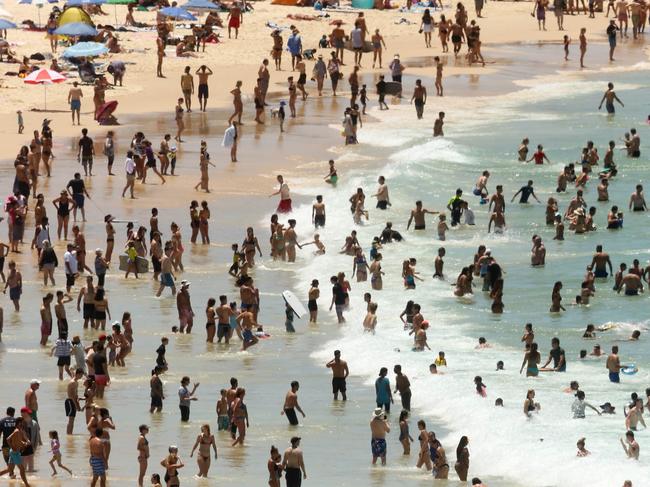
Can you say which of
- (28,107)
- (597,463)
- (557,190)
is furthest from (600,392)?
(28,107)

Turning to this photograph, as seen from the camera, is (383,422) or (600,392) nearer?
(383,422)

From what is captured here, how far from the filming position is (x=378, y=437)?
23.9 metres

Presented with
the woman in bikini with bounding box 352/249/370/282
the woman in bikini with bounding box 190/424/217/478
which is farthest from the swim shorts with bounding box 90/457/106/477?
the woman in bikini with bounding box 352/249/370/282

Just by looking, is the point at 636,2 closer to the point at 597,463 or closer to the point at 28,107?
the point at 28,107

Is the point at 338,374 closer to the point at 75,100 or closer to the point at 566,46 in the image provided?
the point at 75,100

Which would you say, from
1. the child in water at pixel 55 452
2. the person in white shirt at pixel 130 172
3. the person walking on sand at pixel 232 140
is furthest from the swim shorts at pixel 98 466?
the person walking on sand at pixel 232 140

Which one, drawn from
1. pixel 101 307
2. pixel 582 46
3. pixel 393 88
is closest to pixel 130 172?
pixel 101 307

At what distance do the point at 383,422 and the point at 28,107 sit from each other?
26.2 m

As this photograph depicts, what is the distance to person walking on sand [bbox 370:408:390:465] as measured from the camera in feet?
78.0

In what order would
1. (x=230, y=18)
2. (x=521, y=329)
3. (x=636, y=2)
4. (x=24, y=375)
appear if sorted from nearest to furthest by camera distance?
(x=24, y=375) → (x=521, y=329) → (x=230, y=18) → (x=636, y=2)

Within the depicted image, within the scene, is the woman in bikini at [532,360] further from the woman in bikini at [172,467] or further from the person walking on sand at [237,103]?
the person walking on sand at [237,103]

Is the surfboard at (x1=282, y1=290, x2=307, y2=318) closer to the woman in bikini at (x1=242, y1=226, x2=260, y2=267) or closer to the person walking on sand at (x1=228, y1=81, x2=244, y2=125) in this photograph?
the woman in bikini at (x1=242, y1=226, x2=260, y2=267)

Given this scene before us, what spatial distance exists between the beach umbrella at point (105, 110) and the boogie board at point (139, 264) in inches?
521

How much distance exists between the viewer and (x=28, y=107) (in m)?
47.7
